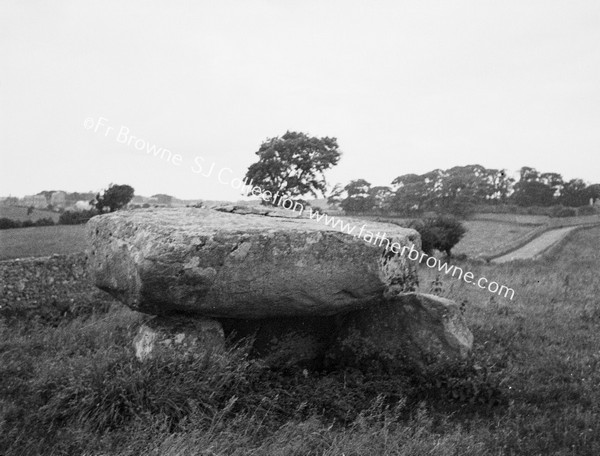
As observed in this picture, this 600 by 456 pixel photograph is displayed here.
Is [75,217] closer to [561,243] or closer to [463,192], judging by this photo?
[561,243]

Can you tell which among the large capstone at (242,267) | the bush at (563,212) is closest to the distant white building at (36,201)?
the large capstone at (242,267)

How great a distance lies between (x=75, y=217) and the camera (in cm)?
2159

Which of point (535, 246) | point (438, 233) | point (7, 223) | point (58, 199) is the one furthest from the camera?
point (535, 246)

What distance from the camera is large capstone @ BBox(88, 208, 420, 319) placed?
6.59 metres

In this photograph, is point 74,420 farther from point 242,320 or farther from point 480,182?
point 480,182

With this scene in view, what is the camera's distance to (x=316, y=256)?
7.01 metres

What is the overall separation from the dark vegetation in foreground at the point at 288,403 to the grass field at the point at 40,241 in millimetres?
7227

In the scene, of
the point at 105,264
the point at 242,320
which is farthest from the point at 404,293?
the point at 105,264

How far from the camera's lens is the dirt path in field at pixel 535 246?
32438 millimetres

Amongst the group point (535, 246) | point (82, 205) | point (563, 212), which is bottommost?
point (535, 246)

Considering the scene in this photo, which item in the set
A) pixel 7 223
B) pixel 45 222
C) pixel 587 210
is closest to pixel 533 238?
pixel 587 210

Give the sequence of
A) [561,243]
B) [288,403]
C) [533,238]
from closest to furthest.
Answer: [288,403] → [561,243] → [533,238]

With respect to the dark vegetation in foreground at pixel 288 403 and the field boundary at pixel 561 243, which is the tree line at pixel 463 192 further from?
the dark vegetation in foreground at pixel 288 403

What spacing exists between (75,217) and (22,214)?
6.56ft
